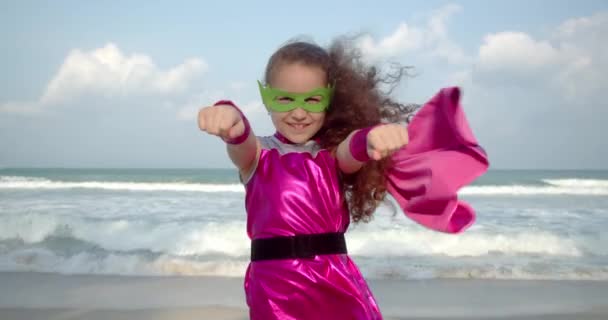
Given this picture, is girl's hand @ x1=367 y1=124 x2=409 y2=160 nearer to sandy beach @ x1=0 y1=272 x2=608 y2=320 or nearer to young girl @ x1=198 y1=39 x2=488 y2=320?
young girl @ x1=198 y1=39 x2=488 y2=320

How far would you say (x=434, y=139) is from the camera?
2.01m

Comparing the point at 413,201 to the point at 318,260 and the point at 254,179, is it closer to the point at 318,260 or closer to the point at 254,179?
the point at 318,260

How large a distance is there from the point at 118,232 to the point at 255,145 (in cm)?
735

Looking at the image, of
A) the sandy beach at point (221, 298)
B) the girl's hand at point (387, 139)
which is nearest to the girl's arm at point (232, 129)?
the girl's hand at point (387, 139)

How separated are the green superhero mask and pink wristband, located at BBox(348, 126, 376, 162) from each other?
0.84 ft

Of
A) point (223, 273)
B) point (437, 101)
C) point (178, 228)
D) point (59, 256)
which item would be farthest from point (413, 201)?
point (178, 228)

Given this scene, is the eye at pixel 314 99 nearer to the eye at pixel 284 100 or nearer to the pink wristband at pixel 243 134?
the eye at pixel 284 100

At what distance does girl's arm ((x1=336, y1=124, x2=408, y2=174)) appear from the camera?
155cm

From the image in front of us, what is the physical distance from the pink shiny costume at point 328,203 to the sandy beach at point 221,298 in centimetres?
271

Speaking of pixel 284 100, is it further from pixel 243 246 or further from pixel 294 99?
pixel 243 246

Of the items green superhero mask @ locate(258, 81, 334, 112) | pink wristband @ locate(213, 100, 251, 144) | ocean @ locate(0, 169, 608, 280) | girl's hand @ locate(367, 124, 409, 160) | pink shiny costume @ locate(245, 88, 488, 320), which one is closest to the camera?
girl's hand @ locate(367, 124, 409, 160)

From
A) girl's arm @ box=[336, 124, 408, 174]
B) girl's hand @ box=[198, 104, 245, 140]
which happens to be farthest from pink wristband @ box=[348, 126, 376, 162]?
girl's hand @ box=[198, 104, 245, 140]

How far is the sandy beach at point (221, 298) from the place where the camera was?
15.3 ft

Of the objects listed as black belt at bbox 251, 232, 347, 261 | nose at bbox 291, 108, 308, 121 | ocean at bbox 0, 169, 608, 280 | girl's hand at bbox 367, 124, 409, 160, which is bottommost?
ocean at bbox 0, 169, 608, 280
